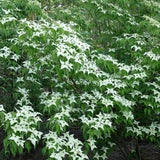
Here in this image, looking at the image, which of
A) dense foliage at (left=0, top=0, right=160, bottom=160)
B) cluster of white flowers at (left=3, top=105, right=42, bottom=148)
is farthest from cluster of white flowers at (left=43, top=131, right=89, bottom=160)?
cluster of white flowers at (left=3, top=105, right=42, bottom=148)

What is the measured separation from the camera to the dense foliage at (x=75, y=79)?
291 cm

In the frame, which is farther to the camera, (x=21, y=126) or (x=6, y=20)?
(x=6, y=20)

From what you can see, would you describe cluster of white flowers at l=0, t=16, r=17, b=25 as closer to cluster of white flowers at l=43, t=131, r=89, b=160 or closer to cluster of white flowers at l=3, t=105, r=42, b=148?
cluster of white flowers at l=3, t=105, r=42, b=148

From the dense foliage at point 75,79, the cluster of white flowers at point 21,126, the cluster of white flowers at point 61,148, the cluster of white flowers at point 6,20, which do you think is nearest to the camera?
the cluster of white flowers at point 21,126

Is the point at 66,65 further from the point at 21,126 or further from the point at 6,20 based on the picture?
the point at 6,20

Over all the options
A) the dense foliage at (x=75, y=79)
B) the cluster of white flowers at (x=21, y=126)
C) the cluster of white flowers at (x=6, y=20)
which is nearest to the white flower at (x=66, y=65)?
the dense foliage at (x=75, y=79)

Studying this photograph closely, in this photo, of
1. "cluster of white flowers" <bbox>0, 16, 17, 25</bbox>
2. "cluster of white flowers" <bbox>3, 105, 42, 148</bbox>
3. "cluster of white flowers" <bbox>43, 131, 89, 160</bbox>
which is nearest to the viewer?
"cluster of white flowers" <bbox>3, 105, 42, 148</bbox>

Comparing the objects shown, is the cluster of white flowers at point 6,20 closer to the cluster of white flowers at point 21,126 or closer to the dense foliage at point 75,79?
the dense foliage at point 75,79

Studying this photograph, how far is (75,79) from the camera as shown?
363 centimetres

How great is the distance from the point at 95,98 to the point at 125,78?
1.84 ft

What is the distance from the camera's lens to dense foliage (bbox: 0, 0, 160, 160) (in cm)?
291

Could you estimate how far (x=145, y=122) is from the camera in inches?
160

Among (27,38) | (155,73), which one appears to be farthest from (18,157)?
(155,73)

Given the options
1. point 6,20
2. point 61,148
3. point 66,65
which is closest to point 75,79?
point 66,65
